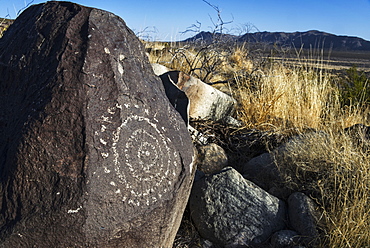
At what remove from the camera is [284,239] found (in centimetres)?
278

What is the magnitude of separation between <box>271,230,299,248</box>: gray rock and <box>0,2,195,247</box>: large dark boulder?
89cm

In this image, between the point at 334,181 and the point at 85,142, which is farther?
the point at 334,181

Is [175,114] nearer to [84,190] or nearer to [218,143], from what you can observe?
[84,190]

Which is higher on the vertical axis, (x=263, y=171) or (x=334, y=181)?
(x=334, y=181)

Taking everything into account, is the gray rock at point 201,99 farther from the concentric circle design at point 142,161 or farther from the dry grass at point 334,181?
the concentric circle design at point 142,161

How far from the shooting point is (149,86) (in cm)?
228

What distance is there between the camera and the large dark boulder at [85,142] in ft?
6.21

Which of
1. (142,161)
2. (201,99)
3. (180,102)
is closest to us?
(142,161)

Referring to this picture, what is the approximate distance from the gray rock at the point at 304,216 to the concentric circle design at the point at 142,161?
1286 mm

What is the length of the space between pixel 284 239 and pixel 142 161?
4.56ft

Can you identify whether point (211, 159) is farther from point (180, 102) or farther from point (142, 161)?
point (142, 161)

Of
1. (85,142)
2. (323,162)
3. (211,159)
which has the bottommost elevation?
(211,159)

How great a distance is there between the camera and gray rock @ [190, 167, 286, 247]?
2.87 metres

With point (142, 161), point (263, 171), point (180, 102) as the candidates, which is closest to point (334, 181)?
point (263, 171)
